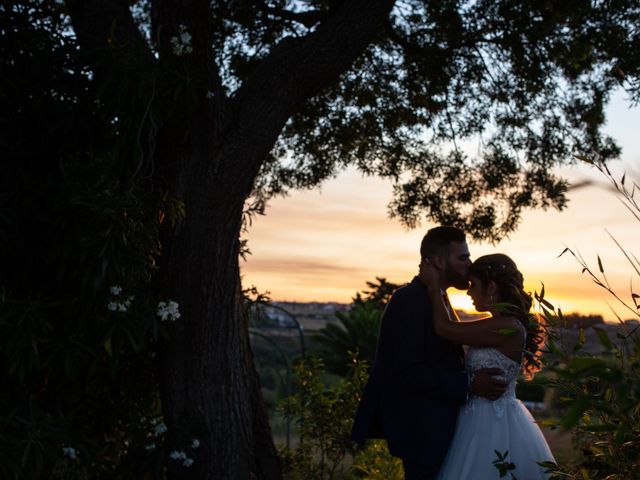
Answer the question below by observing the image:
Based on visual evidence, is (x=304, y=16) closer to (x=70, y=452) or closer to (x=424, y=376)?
(x=424, y=376)

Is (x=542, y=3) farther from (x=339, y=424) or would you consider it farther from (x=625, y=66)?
(x=339, y=424)

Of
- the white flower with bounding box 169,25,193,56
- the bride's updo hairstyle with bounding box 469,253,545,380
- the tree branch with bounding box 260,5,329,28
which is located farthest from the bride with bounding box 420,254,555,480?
the tree branch with bounding box 260,5,329,28

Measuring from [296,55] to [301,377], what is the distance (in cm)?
335

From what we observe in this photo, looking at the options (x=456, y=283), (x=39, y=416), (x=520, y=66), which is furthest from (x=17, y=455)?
(x=520, y=66)

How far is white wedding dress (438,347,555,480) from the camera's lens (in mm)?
4828

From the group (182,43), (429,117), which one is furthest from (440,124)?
(182,43)

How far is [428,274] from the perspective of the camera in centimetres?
504

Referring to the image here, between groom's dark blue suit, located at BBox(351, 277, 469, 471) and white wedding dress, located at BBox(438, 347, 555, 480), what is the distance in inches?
3.1

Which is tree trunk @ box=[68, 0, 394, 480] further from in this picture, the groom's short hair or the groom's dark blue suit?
the groom's short hair

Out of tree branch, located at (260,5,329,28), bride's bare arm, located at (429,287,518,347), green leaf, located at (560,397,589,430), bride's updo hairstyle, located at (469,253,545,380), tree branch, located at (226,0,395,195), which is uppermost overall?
tree branch, located at (260,5,329,28)

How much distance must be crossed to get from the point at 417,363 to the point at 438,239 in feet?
2.56

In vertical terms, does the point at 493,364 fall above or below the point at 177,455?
above

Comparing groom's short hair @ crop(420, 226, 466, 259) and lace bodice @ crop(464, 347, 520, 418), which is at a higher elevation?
groom's short hair @ crop(420, 226, 466, 259)

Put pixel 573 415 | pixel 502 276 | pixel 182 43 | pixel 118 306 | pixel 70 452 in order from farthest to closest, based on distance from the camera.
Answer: pixel 182 43 → pixel 70 452 → pixel 118 306 → pixel 502 276 → pixel 573 415
